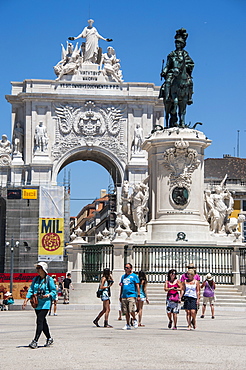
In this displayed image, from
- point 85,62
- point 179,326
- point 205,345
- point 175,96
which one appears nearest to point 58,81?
point 85,62

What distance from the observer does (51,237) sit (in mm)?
72062

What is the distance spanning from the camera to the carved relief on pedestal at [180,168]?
102 ft

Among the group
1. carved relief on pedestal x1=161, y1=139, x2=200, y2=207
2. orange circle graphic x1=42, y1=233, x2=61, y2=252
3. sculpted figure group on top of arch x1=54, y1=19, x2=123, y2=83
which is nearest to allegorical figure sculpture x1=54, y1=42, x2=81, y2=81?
sculpted figure group on top of arch x1=54, y1=19, x2=123, y2=83

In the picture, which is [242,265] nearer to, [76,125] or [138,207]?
[138,207]

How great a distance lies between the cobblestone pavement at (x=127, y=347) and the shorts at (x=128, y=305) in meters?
0.42

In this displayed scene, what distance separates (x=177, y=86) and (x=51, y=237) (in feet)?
135

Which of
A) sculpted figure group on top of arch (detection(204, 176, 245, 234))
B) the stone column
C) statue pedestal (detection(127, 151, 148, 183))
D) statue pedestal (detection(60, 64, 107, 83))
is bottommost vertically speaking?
the stone column

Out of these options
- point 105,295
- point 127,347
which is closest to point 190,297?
point 105,295

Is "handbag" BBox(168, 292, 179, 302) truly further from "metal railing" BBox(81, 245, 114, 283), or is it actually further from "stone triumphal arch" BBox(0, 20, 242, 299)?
"stone triumphal arch" BBox(0, 20, 242, 299)

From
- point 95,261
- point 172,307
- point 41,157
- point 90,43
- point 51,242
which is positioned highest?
point 90,43

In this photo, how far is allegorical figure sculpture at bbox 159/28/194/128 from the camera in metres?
32.2

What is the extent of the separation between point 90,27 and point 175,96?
49.2 meters

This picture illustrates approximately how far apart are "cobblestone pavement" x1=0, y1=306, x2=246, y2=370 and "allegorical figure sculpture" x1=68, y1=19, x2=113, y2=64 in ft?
192

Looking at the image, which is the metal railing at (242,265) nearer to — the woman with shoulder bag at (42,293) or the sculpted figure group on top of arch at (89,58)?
the woman with shoulder bag at (42,293)
